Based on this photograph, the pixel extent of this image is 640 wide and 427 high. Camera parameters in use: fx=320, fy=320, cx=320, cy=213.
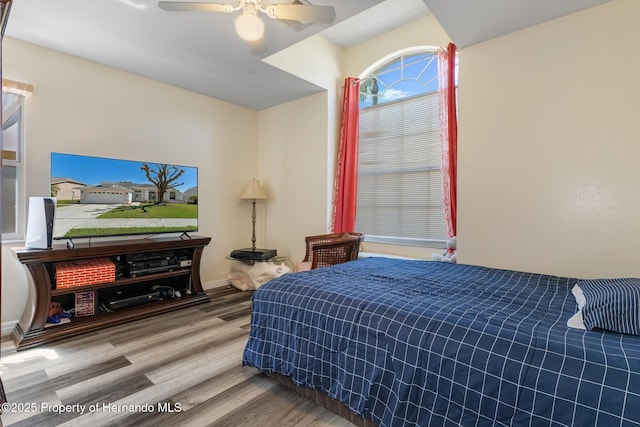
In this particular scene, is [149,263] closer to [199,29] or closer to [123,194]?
[123,194]

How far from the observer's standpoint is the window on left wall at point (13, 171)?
274 cm

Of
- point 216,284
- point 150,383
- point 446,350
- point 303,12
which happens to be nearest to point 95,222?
point 216,284

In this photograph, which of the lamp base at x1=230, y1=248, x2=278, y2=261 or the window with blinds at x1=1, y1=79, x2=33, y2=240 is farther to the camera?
the lamp base at x1=230, y1=248, x2=278, y2=261

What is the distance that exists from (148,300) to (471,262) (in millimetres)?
3073

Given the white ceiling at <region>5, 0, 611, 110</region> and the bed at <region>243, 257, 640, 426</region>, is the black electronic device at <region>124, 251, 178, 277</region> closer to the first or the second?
the bed at <region>243, 257, 640, 426</region>

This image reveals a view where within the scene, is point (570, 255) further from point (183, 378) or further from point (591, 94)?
point (183, 378)

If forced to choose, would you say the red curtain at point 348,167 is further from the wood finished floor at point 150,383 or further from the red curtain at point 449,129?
the wood finished floor at point 150,383

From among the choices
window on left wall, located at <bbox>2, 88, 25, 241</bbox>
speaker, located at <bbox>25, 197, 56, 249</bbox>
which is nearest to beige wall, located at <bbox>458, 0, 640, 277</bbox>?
speaker, located at <bbox>25, 197, 56, 249</bbox>

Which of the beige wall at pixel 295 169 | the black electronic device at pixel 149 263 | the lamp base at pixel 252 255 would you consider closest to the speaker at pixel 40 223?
the black electronic device at pixel 149 263

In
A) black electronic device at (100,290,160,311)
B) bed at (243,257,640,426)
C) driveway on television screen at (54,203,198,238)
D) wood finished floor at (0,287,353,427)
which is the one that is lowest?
wood finished floor at (0,287,353,427)

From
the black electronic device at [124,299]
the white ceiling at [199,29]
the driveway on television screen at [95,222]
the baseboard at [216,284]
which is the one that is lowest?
the baseboard at [216,284]

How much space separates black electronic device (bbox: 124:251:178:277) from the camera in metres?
3.06

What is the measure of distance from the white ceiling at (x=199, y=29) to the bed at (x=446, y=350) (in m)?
1.90

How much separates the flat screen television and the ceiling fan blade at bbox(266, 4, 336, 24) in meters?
2.21
